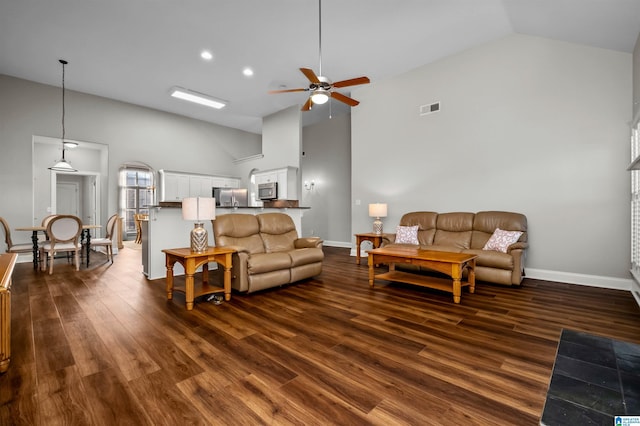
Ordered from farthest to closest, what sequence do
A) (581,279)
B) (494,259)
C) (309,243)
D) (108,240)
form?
(108,240), (309,243), (581,279), (494,259)

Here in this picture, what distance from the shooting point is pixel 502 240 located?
414 cm

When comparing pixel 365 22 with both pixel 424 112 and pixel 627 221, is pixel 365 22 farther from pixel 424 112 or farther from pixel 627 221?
pixel 627 221

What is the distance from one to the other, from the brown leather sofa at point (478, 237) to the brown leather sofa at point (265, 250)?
63.2 inches

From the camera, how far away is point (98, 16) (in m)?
4.10

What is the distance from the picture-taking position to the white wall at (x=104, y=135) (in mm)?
5770

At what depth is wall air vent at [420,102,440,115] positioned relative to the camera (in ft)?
17.6

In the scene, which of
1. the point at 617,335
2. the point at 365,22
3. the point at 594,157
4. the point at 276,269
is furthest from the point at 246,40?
the point at 617,335

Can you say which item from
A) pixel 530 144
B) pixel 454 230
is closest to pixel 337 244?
pixel 454 230

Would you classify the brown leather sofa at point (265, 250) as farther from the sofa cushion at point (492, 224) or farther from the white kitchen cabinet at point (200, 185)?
the white kitchen cabinet at point (200, 185)

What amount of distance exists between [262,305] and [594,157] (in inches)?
188

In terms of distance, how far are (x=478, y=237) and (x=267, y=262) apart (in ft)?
10.8

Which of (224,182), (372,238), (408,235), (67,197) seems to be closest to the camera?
(408,235)

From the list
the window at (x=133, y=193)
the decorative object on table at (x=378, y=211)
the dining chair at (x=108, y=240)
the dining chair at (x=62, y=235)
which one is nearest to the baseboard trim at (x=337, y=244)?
the decorative object on table at (x=378, y=211)

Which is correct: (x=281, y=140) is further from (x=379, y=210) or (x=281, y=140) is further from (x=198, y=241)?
(x=198, y=241)
